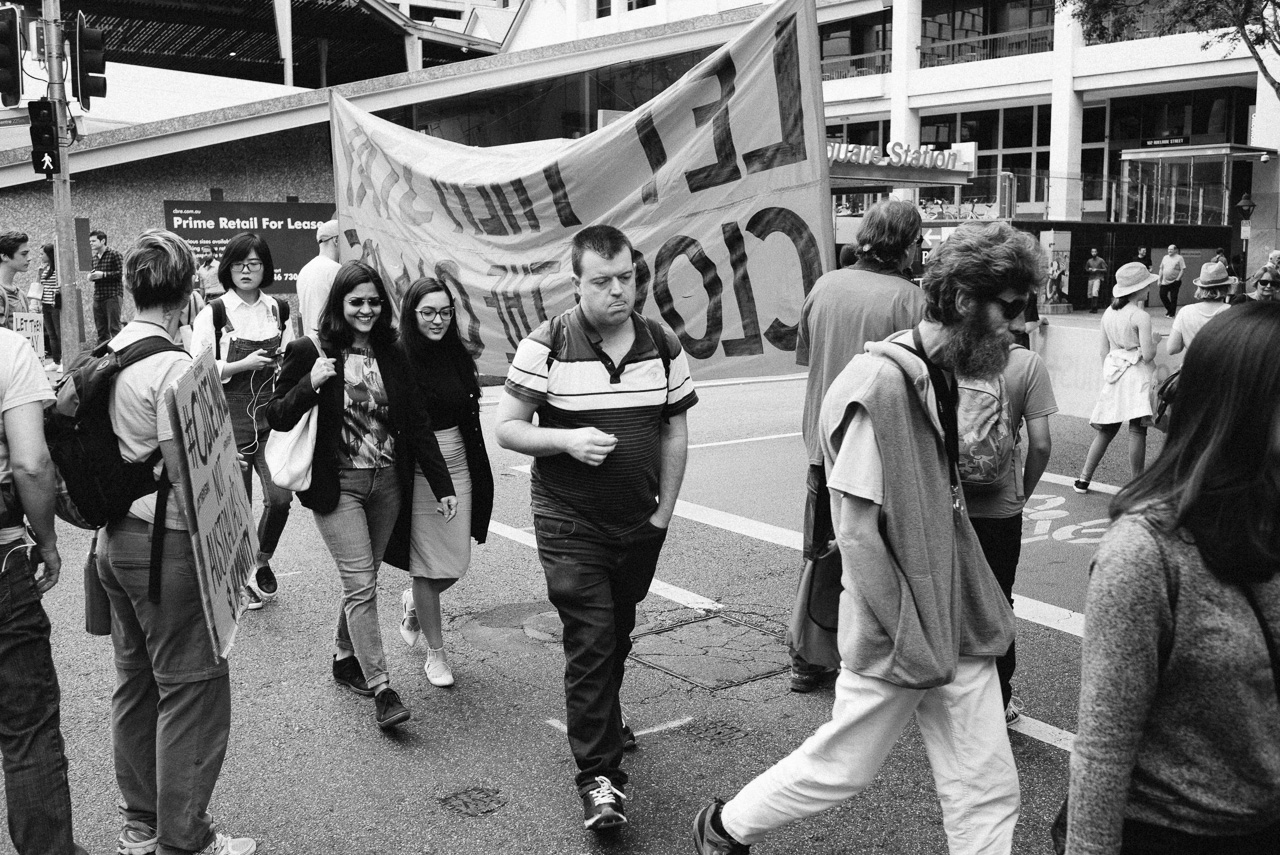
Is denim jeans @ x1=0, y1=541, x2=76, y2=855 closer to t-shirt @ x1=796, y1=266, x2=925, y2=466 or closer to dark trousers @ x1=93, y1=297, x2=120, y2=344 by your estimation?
t-shirt @ x1=796, y1=266, x2=925, y2=466

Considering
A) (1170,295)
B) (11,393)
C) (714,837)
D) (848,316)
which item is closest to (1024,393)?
(848,316)

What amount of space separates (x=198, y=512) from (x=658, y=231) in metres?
2.87

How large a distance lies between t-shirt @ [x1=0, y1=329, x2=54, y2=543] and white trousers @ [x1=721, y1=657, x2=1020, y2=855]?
2135 mm

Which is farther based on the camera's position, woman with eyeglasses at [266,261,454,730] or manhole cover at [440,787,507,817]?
woman with eyeglasses at [266,261,454,730]

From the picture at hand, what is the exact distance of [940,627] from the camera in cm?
297

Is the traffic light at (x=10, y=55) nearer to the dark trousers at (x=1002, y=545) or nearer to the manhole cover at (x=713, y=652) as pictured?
the manhole cover at (x=713, y=652)

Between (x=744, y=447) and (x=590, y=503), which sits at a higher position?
(x=590, y=503)

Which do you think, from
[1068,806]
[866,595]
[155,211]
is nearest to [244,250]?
[866,595]

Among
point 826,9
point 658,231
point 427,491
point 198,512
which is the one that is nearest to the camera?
point 198,512

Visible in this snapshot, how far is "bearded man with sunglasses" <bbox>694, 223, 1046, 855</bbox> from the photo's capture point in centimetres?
297

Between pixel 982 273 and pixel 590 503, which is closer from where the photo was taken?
pixel 982 273

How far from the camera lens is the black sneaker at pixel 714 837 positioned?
10.8ft

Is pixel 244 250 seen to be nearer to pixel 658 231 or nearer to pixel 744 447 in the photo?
pixel 658 231


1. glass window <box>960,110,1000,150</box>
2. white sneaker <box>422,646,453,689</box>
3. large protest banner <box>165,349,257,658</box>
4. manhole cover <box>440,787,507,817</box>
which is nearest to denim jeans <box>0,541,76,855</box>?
large protest banner <box>165,349,257,658</box>
